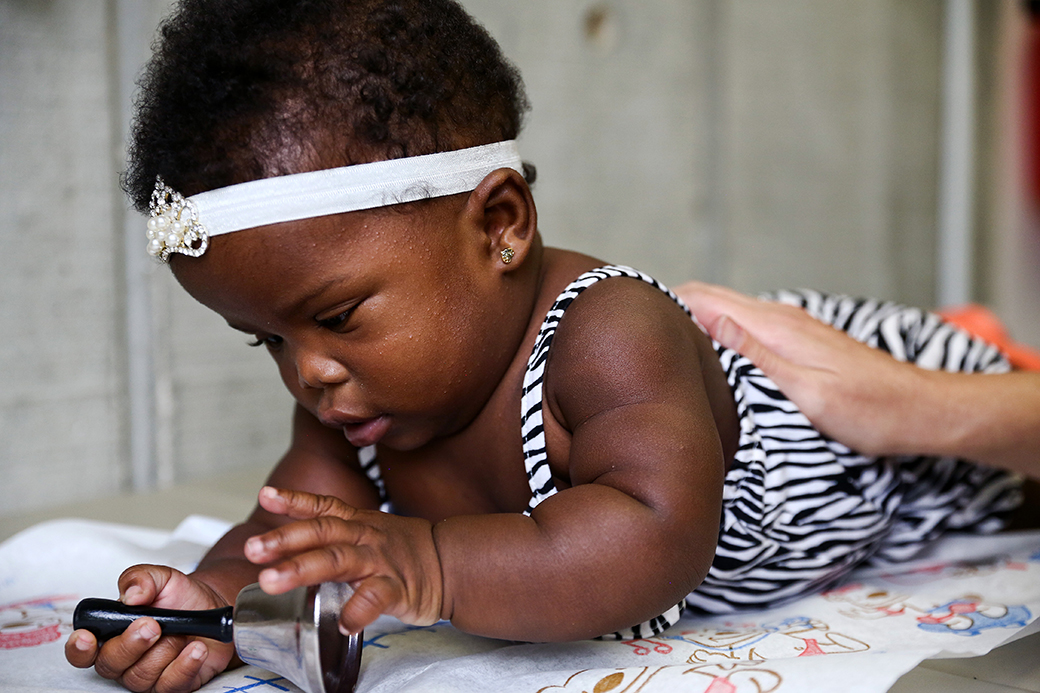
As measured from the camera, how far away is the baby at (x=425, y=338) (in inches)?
22.0

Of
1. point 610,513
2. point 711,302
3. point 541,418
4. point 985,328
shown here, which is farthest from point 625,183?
point 610,513

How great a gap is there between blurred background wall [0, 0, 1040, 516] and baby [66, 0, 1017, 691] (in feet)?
2.38

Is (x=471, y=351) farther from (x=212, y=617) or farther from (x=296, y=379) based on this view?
(x=212, y=617)

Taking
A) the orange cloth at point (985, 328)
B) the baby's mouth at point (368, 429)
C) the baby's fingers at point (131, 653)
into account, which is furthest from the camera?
the orange cloth at point (985, 328)

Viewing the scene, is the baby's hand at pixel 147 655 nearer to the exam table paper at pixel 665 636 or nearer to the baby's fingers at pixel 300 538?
the exam table paper at pixel 665 636

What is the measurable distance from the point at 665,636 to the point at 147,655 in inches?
14.8

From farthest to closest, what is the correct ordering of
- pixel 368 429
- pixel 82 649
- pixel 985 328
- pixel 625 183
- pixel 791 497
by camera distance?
pixel 625 183 → pixel 985 328 → pixel 791 497 → pixel 368 429 → pixel 82 649

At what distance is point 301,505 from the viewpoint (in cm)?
55

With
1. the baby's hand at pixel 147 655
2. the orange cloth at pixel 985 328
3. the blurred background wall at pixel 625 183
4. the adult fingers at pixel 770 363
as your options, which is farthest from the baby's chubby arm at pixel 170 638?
the orange cloth at pixel 985 328

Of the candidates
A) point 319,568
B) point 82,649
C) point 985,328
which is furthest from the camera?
point 985,328

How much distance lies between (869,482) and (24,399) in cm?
111

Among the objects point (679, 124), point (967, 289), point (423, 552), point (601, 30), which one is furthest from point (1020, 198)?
point (423, 552)

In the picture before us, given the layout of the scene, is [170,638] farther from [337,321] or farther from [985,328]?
[985,328]

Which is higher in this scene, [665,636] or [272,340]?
[272,340]
